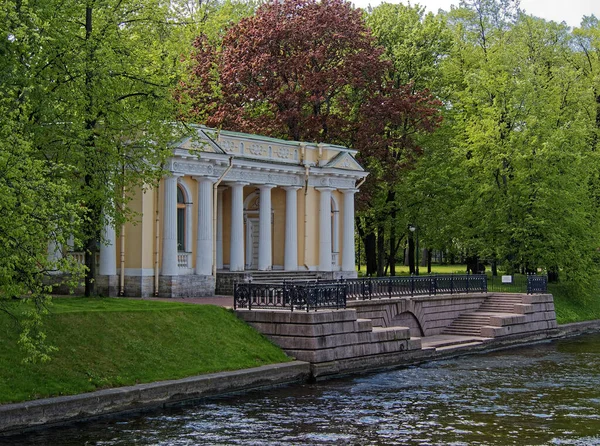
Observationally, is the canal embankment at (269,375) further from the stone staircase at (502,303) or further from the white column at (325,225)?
the white column at (325,225)

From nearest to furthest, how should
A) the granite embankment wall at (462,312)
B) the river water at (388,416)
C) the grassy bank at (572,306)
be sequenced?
the river water at (388,416), the granite embankment wall at (462,312), the grassy bank at (572,306)

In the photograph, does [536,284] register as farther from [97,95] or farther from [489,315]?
[97,95]

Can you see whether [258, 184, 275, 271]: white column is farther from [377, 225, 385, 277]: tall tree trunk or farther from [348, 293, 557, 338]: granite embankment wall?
[377, 225, 385, 277]: tall tree trunk

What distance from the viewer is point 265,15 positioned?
4431 centimetres

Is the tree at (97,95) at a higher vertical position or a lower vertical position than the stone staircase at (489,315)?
higher

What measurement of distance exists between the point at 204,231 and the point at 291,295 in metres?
9.38

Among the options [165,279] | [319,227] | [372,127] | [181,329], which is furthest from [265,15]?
[181,329]

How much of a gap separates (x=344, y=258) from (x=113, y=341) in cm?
2063

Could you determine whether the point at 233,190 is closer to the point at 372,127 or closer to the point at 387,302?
the point at 387,302

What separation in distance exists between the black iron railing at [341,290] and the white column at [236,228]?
701 cm

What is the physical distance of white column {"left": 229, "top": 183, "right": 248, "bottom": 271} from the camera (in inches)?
1389

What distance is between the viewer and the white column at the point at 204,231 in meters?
32.9

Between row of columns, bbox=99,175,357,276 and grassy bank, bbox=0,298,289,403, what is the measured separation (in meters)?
5.29

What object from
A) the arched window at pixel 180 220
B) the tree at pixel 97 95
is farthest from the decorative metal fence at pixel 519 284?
the tree at pixel 97 95
